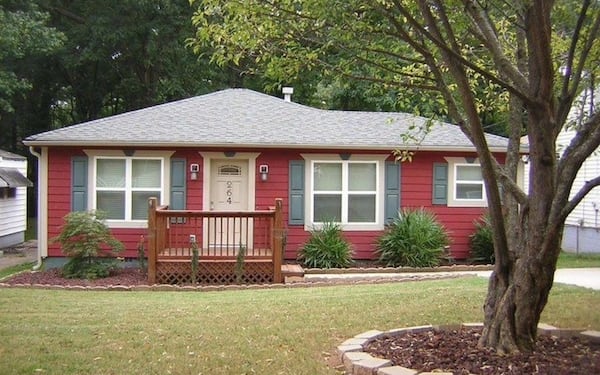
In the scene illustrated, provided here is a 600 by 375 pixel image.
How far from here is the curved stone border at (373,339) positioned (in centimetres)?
452

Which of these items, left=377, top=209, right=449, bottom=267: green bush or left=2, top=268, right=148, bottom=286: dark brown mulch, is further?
left=377, top=209, right=449, bottom=267: green bush

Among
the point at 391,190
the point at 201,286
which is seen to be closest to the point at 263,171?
the point at 391,190

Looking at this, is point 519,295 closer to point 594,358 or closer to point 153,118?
point 594,358

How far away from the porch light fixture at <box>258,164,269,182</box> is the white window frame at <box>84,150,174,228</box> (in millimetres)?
1875

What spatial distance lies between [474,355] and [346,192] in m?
8.86

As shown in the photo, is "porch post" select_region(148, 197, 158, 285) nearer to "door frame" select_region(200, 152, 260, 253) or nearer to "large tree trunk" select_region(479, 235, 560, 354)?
"door frame" select_region(200, 152, 260, 253)

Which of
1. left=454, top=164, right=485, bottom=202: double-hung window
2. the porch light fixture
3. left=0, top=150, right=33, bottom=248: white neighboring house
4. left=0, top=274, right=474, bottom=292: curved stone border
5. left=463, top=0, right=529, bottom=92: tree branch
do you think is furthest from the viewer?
left=0, top=150, right=33, bottom=248: white neighboring house

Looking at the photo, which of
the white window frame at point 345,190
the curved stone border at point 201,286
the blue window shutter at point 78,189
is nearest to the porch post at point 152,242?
the curved stone border at point 201,286

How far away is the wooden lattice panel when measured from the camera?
11.4 m

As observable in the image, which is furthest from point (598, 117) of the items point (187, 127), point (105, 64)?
point (105, 64)

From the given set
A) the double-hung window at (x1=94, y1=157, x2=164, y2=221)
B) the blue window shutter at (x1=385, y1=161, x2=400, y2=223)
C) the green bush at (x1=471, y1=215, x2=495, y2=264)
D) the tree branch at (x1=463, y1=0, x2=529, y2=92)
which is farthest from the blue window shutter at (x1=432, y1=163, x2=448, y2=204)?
the tree branch at (x1=463, y1=0, x2=529, y2=92)

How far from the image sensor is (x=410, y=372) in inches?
173

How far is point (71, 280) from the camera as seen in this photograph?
1148cm

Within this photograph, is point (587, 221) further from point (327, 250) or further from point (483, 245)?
point (327, 250)
